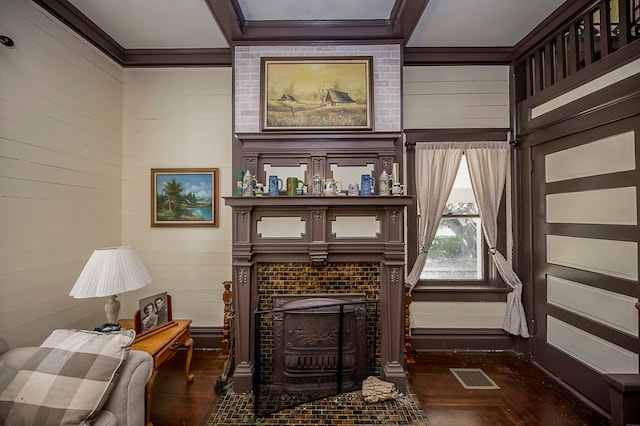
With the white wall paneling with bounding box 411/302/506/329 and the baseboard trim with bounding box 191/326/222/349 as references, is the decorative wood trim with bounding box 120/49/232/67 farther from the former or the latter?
the white wall paneling with bounding box 411/302/506/329

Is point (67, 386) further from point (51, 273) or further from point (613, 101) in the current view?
point (613, 101)

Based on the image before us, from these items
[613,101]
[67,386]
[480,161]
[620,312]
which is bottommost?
[67,386]

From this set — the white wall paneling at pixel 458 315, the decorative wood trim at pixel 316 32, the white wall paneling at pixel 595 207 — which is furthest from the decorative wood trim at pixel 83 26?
the white wall paneling at pixel 595 207

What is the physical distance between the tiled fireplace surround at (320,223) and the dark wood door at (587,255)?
1.40 meters

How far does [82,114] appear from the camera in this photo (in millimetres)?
2652

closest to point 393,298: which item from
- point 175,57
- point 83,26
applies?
point 175,57

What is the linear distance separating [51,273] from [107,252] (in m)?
0.71

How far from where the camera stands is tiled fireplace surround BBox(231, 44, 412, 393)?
256 cm

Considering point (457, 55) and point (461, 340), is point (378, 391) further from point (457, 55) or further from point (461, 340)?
point (457, 55)

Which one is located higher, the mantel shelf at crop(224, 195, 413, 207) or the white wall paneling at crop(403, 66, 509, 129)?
the white wall paneling at crop(403, 66, 509, 129)

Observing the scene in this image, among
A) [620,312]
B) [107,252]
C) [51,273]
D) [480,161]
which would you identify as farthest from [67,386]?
[480,161]

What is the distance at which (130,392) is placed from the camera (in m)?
1.61

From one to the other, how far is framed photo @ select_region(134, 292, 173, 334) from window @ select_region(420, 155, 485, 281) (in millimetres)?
2534

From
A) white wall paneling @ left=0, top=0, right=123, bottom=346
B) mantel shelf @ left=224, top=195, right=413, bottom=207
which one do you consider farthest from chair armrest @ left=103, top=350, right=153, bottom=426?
mantel shelf @ left=224, top=195, right=413, bottom=207
